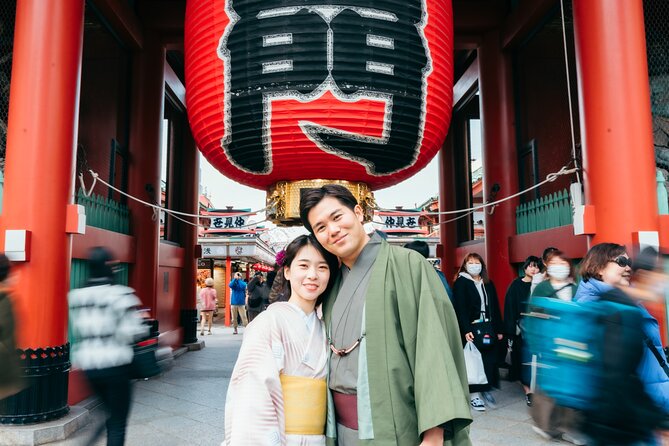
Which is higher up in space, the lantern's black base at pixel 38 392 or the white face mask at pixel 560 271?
the white face mask at pixel 560 271

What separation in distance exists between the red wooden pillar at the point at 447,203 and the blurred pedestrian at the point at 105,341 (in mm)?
7413

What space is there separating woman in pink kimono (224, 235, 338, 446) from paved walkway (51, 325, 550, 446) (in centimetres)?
235

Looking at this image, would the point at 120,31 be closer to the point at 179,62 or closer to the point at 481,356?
the point at 179,62

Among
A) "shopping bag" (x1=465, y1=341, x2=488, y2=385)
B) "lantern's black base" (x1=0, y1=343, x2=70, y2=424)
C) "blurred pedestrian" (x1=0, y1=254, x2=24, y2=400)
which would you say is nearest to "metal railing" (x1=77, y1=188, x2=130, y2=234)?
"lantern's black base" (x1=0, y1=343, x2=70, y2=424)

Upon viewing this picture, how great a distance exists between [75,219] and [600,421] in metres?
4.21

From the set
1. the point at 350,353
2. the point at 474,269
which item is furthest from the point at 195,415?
the point at 350,353

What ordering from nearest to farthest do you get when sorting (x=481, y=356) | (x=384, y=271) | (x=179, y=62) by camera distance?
(x=384, y=271) → (x=481, y=356) → (x=179, y=62)

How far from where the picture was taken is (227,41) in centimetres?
342

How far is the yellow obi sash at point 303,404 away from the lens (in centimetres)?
181

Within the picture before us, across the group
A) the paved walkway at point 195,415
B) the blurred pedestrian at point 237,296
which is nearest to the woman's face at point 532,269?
the paved walkway at point 195,415

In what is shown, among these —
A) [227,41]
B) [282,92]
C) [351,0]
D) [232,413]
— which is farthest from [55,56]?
[232,413]

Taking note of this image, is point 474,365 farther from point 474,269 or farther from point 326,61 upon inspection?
point 326,61

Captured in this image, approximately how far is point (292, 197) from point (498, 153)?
4.24 meters

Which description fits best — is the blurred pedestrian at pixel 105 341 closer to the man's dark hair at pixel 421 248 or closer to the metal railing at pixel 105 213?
the man's dark hair at pixel 421 248
